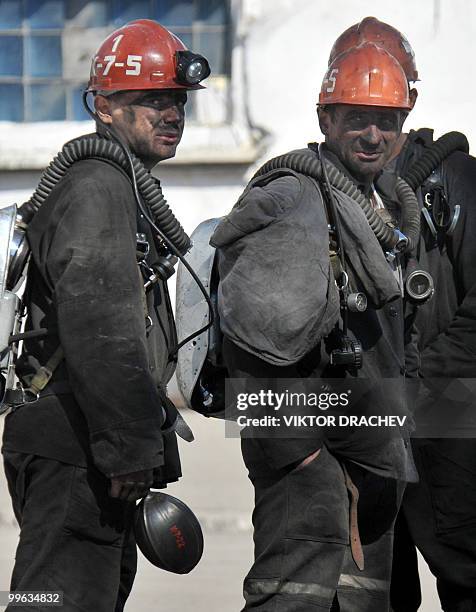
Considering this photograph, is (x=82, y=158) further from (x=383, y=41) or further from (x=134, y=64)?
(x=383, y=41)

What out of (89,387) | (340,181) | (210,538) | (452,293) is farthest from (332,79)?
(210,538)

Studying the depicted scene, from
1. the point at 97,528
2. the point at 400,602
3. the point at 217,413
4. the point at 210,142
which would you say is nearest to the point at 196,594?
the point at 400,602

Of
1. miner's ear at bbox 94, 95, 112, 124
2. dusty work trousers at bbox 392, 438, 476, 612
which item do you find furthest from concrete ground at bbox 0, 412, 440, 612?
miner's ear at bbox 94, 95, 112, 124

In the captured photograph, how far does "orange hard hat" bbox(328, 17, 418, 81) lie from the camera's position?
17.9 ft

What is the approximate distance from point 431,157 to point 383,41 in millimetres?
693

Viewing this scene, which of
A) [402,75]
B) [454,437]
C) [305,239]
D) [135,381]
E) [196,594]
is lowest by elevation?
[196,594]

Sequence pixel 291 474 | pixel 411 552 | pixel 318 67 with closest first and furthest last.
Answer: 1. pixel 291 474
2. pixel 411 552
3. pixel 318 67

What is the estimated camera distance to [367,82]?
460cm

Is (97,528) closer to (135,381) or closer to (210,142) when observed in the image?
(135,381)

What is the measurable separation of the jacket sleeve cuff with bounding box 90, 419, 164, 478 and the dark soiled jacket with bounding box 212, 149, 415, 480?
0.44m

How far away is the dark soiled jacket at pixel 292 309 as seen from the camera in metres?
4.16

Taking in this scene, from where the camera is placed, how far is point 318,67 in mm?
9633

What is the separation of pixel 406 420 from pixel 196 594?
6.04ft

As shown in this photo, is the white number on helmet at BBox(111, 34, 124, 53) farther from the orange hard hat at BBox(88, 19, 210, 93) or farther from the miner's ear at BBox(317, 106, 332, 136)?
the miner's ear at BBox(317, 106, 332, 136)
